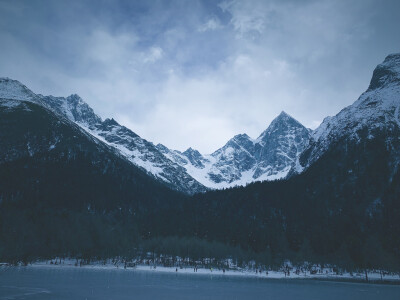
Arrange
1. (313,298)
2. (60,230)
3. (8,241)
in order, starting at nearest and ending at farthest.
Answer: (313,298)
(8,241)
(60,230)

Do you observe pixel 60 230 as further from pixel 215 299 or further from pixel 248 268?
pixel 215 299

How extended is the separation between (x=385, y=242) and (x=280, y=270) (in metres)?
63.7

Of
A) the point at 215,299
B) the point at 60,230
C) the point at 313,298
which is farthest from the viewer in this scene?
the point at 60,230

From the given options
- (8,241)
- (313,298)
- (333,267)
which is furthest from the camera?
(333,267)

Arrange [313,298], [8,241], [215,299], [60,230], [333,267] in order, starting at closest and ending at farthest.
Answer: [215,299], [313,298], [8,241], [333,267], [60,230]

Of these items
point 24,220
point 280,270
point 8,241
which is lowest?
point 280,270

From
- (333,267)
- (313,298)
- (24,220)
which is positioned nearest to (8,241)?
(24,220)

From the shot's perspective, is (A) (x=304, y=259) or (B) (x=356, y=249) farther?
(A) (x=304, y=259)

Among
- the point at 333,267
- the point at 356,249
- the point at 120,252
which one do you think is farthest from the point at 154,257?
the point at 356,249

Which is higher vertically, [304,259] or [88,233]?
[88,233]

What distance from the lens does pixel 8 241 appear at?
161 m

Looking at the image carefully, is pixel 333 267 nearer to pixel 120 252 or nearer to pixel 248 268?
pixel 248 268

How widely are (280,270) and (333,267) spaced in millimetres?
28245

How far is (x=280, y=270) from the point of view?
175375 millimetres
